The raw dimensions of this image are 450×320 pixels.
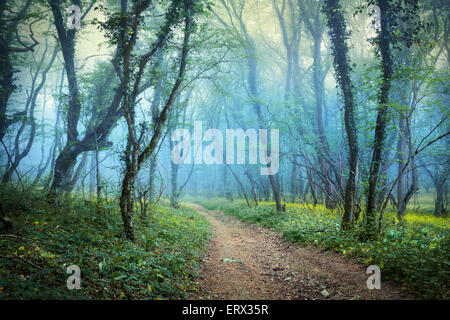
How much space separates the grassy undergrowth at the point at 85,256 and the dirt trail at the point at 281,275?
65 cm

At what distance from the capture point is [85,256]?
14.1 feet

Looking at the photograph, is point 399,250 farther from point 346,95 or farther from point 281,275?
point 346,95

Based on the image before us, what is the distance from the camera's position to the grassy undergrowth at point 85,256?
10.8ft

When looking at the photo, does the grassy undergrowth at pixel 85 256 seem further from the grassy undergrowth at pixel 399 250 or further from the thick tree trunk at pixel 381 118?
the thick tree trunk at pixel 381 118

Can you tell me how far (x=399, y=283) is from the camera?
13.3ft

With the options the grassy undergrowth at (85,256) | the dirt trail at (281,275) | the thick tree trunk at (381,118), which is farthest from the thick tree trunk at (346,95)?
the grassy undergrowth at (85,256)

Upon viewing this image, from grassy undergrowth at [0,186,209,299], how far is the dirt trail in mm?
645

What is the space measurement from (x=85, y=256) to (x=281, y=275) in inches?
171

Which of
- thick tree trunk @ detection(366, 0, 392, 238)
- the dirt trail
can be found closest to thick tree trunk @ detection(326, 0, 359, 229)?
thick tree trunk @ detection(366, 0, 392, 238)

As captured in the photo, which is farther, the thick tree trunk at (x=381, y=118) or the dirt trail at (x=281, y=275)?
the thick tree trunk at (x=381, y=118)

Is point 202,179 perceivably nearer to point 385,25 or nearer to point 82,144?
point 82,144

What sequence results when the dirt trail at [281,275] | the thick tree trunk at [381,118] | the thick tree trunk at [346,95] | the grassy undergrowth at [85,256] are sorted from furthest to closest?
the thick tree trunk at [346,95] → the thick tree trunk at [381,118] → the dirt trail at [281,275] → the grassy undergrowth at [85,256]
